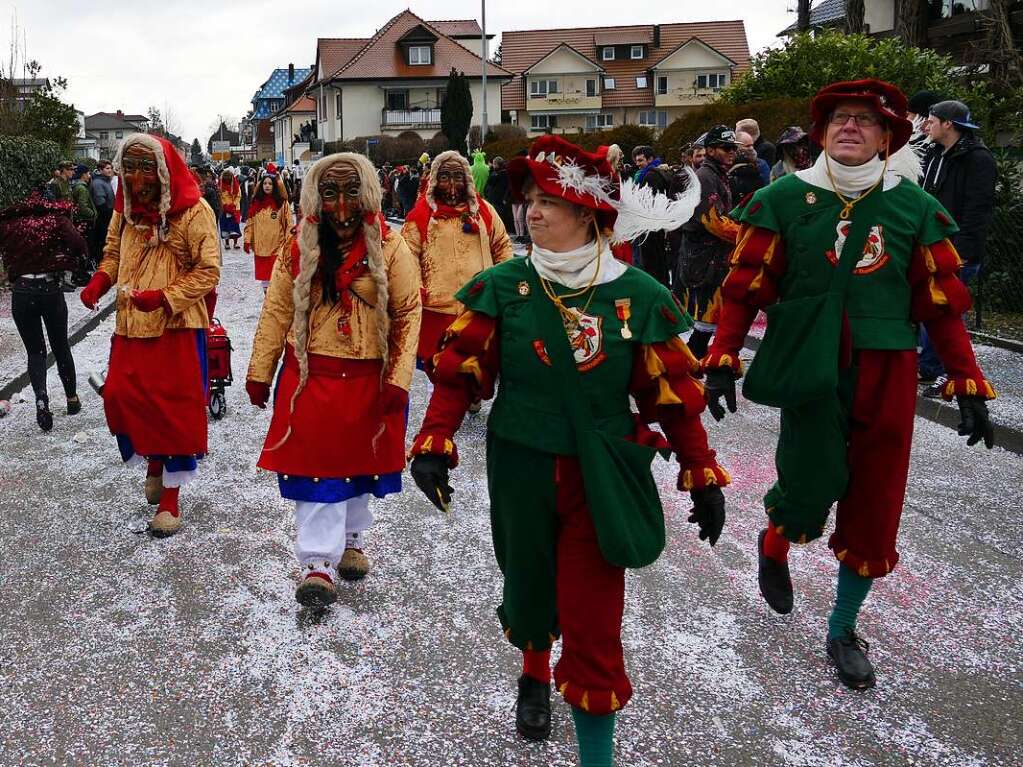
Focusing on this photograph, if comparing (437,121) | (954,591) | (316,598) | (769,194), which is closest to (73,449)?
(316,598)

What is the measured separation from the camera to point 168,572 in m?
4.75

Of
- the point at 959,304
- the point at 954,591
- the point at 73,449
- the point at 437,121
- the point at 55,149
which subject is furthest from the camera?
the point at 437,121

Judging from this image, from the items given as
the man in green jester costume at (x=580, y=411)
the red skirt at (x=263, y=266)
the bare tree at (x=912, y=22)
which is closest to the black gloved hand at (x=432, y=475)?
the man in green jester costume at (x=580, y=411)

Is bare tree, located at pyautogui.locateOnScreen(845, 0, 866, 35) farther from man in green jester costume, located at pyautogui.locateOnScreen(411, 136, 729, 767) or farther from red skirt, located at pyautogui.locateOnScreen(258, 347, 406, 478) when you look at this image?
man in green jester costume, located at pyautogui.locateOnScreen(411, 136, 729, 767)

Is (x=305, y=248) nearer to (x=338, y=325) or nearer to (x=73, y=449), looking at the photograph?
(x=338, y=325)

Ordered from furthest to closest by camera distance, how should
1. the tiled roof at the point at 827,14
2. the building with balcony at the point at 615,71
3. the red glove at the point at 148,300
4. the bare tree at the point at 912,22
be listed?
the building with balcony at the point at 615,71 < the tiled roof at the point at 827,14 < the bare tree at the point at 912,22 < the red glove at the point at 148,300

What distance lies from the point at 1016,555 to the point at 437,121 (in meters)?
64.5

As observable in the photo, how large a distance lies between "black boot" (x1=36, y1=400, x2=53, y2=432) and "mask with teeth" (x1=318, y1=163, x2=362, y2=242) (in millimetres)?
4392

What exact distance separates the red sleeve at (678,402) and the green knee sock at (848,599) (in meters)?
1.11

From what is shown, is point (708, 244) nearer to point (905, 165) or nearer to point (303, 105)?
point (905, 165)

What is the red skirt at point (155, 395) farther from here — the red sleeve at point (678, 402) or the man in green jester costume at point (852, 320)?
the red sleeve at point (678, 402)

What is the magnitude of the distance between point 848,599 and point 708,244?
5.04 metres

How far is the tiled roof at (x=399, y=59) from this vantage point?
6575 centimetres

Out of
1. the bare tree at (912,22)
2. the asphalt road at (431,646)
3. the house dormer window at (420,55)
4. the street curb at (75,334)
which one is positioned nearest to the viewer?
the asphalt road at (431,646)
